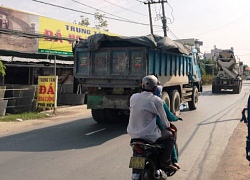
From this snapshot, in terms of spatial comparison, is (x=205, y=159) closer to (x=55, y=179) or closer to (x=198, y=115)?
(x=55, y=179)

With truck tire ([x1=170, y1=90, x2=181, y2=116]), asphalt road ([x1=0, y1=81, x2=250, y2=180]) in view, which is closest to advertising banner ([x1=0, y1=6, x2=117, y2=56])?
asphalt road ([x1=0, y1=81, x2=250, y2=180])

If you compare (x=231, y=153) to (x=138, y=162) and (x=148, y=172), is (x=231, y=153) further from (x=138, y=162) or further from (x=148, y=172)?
(x=138, y=162)

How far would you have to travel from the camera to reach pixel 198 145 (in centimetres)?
798

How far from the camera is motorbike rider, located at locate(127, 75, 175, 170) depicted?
452 centimetres

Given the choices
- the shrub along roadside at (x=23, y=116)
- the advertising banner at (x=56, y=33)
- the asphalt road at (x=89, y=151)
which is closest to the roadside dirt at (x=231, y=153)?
the asphalt road at (x=89, y=151)

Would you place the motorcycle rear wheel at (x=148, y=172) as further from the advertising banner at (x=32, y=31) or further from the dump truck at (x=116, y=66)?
the advertising banner at (x=32, y=31)

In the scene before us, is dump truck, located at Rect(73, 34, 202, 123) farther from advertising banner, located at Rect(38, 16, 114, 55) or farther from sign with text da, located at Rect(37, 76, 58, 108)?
advertising banner, located at Rect(38, 16, 114, 55)

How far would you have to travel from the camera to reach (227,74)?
93.6 ft

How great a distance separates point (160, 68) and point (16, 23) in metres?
11.0

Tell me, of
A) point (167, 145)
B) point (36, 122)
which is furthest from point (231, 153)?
point (36, 122)

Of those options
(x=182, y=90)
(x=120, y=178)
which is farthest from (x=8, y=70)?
(x=120, y=178)

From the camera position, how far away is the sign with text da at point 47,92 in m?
13.9

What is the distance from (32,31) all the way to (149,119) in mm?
16391

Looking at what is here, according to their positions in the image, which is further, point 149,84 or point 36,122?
point 36,122
